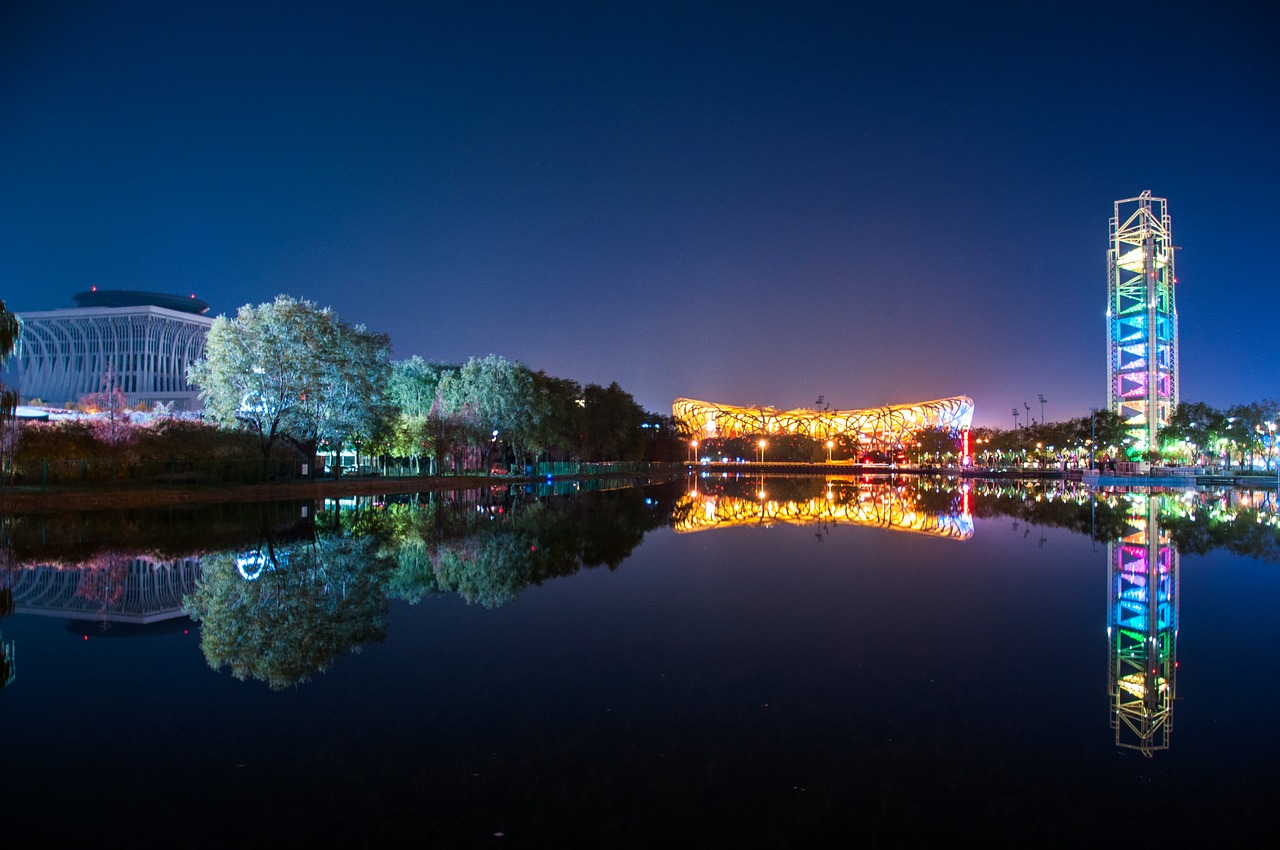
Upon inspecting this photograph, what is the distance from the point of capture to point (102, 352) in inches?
3784

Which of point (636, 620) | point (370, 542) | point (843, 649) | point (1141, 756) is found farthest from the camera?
point (370, 542)

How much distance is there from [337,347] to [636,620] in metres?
29.9

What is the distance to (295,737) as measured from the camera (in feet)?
17.3

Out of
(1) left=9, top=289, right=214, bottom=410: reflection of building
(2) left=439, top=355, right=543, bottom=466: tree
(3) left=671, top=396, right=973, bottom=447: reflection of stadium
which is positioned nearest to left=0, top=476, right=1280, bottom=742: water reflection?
(2) left=439, top=355, right=543, bottom=466: tree

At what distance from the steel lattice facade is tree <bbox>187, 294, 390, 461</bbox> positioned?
6934 centimetres

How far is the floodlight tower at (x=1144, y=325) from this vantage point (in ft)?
260

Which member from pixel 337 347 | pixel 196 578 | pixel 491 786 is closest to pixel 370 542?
pixel 196 578

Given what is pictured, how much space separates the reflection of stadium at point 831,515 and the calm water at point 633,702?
26.9 feet

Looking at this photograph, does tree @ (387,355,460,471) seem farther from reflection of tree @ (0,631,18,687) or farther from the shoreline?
reflection of tree @ (0,631,18,687)

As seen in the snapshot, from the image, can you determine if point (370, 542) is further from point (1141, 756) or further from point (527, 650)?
point (1141, 756)

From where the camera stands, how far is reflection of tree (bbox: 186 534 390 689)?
23.6ft

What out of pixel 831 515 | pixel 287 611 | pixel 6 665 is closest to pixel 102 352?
pixel 831 515

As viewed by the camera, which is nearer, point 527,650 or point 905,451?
point 527,650

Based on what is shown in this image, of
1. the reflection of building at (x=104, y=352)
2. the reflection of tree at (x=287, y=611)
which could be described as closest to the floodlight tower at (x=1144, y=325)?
the reflection of tree at (x=287, y=611)
